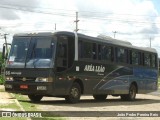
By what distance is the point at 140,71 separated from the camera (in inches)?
1088

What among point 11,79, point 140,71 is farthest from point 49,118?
point 140,71

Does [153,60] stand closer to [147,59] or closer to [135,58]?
[147,59]

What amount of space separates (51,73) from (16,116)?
5.88 metres

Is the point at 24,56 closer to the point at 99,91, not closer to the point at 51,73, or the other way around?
the point at 51,73

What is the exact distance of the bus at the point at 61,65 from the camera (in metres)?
19.2

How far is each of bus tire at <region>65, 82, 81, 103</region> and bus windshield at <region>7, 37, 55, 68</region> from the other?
6.30 ft

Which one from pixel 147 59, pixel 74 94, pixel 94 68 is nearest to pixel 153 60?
pixel 147 59

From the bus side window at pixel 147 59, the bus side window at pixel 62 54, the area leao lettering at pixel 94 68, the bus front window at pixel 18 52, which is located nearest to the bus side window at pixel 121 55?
the area leao lettering at pixel 94 68

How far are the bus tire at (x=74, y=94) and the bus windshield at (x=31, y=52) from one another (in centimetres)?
192

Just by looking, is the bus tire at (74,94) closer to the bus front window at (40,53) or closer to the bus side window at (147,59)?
the bus front window at (40,53)

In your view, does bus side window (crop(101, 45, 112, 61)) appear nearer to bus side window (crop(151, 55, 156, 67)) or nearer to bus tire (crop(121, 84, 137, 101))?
bus tire (crop(121, 84, 137, 101))

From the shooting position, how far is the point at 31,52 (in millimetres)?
19609

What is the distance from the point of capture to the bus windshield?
63.2 feet

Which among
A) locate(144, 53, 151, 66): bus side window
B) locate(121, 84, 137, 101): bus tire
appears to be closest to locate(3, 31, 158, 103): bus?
locate(121, 84, 137, 101): bus tire
